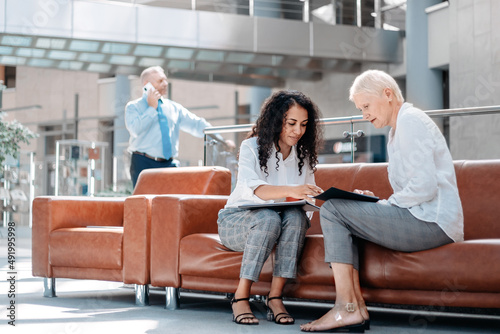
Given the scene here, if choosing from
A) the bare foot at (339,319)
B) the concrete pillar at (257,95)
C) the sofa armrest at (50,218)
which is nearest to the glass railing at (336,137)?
the sofa armrest at (50,218)

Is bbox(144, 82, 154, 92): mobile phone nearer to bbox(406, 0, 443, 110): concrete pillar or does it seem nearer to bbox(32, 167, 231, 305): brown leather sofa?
bbox(32, 167, 231, 305): brown leather sofa

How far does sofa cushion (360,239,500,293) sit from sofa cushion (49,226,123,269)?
1.45m

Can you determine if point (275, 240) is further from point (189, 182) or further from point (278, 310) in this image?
point (189, 182)

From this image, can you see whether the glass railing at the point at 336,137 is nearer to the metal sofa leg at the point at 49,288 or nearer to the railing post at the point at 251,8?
the metal sofa leg at the point at 49,288

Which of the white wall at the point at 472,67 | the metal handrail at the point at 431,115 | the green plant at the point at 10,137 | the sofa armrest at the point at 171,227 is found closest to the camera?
the sofa armrest at the point at 171,227

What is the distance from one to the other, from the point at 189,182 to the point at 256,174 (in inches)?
46.6

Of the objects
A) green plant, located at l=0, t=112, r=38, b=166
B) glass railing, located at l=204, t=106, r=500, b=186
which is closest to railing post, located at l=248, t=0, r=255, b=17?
green plant, located at l=0, t=112, r=38, b=166

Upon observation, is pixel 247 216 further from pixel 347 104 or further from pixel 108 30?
pixel 347 104

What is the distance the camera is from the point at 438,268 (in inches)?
108

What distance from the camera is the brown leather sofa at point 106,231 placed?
11.9 ft

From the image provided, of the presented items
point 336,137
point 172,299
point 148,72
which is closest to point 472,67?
point 336,137

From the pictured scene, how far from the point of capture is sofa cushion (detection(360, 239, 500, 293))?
2674mm

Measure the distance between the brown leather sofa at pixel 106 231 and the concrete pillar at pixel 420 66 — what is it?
8034mm

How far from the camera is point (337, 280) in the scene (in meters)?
2.75
